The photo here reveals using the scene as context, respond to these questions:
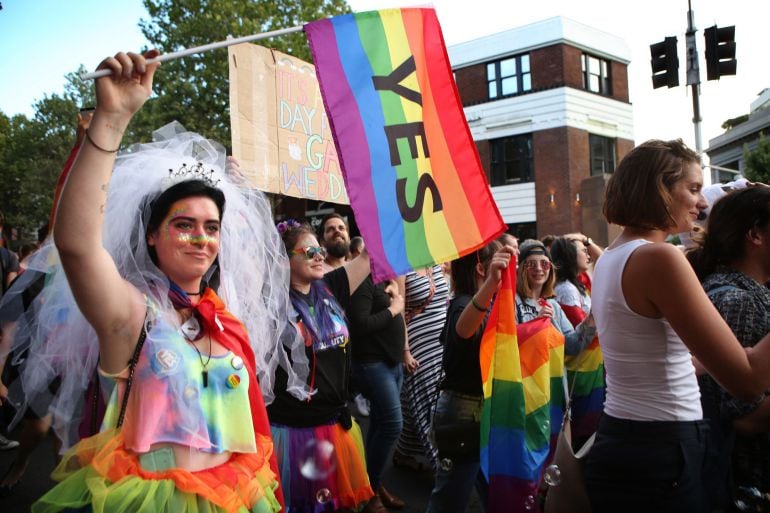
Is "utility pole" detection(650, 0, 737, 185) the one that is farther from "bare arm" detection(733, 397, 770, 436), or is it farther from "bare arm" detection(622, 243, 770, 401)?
"bare arm" detection(622, 243, 770, 401)

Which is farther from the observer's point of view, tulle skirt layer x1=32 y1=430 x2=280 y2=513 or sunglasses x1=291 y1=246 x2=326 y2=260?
sunglasses x1=291 y1=246 x2=326 y2=260

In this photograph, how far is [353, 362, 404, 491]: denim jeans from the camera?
437 centimetres

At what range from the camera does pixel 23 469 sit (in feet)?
15.5

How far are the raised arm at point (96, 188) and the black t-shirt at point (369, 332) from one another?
2881mm

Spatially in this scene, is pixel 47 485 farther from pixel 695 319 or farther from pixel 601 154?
pixel 601 154

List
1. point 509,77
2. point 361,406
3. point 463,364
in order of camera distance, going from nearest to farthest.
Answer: point 463,364 < point 361,406 < point 509,77

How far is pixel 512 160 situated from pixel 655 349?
23.0m

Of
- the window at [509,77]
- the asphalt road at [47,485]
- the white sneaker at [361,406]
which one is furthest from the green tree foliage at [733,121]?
the asphalt road at [47,485]

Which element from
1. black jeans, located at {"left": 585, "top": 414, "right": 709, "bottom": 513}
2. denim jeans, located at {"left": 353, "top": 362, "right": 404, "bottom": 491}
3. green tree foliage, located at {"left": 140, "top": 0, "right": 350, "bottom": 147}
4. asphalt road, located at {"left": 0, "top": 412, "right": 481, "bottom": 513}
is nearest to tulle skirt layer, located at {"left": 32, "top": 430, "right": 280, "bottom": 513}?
black jeans, located at {"left": 585, "top": 414, "right": 709, "bottom": 513}

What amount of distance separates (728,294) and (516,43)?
23.1 metres

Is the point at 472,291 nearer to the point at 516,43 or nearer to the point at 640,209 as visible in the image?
the point at 640,209

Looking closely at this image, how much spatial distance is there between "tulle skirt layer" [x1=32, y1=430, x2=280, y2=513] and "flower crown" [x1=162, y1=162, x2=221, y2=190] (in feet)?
2.96

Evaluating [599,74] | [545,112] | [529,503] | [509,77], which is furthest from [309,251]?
[599,74]

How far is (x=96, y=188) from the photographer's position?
1699 mm
